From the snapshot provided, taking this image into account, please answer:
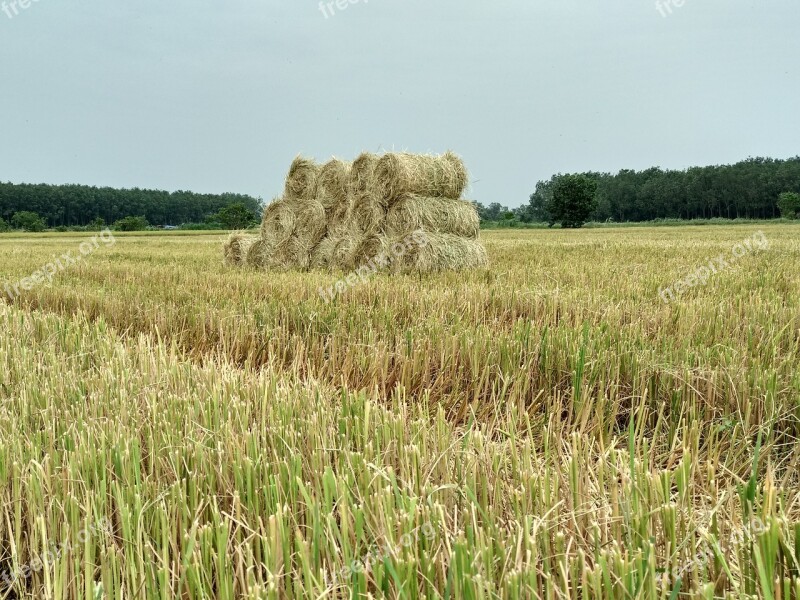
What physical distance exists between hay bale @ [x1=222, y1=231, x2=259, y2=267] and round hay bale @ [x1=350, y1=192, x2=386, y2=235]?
216cm

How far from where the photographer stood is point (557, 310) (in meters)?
4.51

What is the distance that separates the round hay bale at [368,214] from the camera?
28.0 ft

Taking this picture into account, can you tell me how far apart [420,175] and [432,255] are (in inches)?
55.6

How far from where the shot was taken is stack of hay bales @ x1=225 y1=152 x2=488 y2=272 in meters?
8.12

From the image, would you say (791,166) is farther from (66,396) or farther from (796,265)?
(66,396)

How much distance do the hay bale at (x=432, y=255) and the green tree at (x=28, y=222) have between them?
79215 mm

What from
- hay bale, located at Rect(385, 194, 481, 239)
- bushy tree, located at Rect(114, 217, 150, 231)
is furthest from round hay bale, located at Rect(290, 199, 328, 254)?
bushy tree, located at Rect(114, 217, 150, 231)

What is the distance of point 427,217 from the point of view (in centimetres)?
841

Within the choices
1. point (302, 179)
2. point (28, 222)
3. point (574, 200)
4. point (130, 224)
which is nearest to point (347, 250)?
point (302, 179)

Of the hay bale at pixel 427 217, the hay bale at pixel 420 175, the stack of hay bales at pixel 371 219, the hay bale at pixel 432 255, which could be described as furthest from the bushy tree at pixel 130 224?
the hay bale at pixel 432 255

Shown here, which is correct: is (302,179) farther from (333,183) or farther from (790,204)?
(790,204)

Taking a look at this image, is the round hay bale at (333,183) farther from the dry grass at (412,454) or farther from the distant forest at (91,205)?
A: the distant forest at (91,205)

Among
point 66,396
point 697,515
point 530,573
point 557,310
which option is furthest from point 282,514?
point 557,310

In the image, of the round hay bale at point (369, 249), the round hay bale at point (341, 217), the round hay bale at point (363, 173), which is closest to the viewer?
the round hay bale at point (369, 249)
